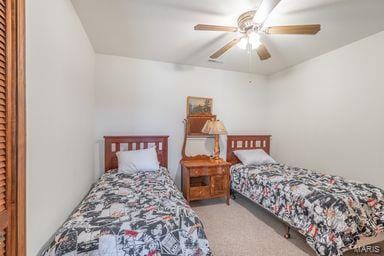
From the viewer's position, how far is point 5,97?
2.73 feet

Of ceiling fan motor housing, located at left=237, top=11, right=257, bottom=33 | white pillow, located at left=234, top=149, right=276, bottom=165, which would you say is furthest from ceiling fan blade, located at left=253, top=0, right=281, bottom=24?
white pillow, located at left=234, top=149, right=276, bottom=165

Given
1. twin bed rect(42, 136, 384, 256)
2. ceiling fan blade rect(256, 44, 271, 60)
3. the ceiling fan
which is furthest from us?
ceiling fan blade rect(256, 44, 271, 60)

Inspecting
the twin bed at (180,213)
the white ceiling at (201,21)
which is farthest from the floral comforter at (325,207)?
the white ceiling at (201,21)

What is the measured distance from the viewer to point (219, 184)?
3.03 metres

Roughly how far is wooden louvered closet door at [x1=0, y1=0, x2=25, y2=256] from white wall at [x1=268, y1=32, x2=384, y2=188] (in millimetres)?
3387

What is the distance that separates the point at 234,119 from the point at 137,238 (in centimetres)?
299

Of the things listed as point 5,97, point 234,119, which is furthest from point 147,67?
point 5,97

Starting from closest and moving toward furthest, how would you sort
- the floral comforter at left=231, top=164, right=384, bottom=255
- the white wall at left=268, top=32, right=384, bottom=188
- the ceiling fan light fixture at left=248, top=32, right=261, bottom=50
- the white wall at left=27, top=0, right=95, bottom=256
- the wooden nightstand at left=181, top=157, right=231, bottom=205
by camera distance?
the white wall at left=27, top=0, right=95, bottom=256
the floral comforter at left=231, top=164, right=384, bottom=255
the ceiling fan light fixture at left=248, top=32, right=261, bottom=50
the white wall at left=268, top=32, right=384, bottom=188
the wooden nightstand at left=181, top=157, right=231, bottom=205

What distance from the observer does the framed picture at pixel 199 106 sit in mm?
3391

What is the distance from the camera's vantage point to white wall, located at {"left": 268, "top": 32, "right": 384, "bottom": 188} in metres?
2.25

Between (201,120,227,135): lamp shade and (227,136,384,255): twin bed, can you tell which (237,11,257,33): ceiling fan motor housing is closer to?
(201,120,227,135): lamp shade

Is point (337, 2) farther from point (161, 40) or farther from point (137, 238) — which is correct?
point (137, 238)

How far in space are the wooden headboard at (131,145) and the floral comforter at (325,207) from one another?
5.48 feet

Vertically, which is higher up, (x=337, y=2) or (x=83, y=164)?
(x=337, y=2)
